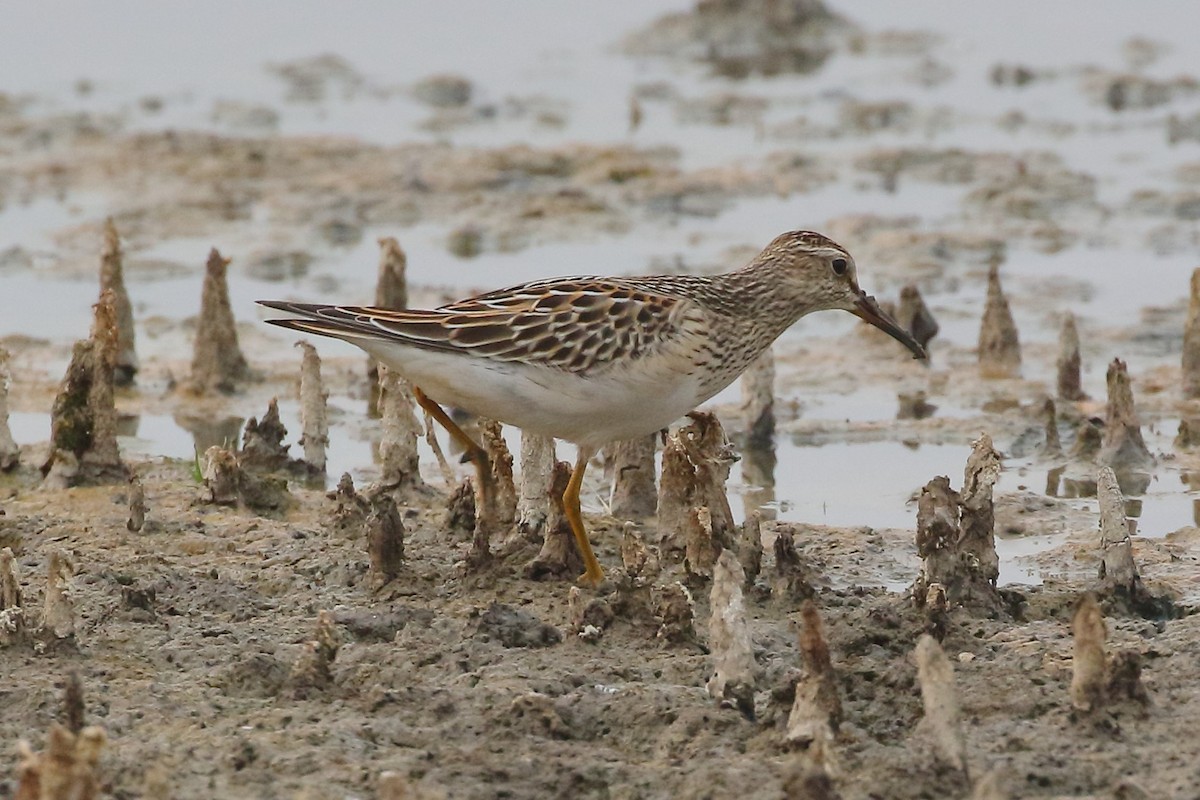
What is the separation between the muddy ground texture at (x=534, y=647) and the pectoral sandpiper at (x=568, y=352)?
2.10 feet

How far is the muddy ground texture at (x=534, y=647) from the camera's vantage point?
6254 millimetres

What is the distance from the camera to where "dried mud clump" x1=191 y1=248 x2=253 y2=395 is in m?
12.1

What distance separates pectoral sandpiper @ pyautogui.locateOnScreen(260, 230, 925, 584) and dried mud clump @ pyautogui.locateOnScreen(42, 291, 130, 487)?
1.66 metres

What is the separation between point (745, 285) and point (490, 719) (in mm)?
3060

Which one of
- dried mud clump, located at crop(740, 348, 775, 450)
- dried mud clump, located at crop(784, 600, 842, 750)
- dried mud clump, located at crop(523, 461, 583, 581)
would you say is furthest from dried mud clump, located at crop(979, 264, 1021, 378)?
dried mud clump, located at crop(784, 600, 842, 750)

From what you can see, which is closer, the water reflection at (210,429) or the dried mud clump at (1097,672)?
the dried mud clump at (1097,672)

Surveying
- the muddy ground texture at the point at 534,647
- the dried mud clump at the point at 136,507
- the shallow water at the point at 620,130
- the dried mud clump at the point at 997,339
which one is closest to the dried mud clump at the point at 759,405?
the shallow water at the point at 620,130

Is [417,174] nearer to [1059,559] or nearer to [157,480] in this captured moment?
[157,480]

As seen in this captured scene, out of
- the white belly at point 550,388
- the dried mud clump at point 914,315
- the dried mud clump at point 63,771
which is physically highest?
the dried mud clump at point 914,315

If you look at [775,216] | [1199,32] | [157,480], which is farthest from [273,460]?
[1199,32]

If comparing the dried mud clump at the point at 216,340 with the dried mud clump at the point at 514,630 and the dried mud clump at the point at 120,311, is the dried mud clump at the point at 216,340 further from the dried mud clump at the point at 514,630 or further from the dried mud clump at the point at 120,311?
the dried mud clump at the point at 514,630

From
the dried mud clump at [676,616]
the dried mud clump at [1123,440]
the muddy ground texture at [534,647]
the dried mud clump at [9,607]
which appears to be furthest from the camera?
the dried mud clump at [1123,440]

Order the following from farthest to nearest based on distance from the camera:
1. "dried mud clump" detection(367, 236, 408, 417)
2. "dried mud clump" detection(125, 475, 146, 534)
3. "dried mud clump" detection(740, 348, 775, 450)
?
"dried mud clump" detection(367, 236, 408, 417) < "dried mud clump" detection(740, 348, 775, 450) < "dried mud clump" detection(125, 475, 146, 534)

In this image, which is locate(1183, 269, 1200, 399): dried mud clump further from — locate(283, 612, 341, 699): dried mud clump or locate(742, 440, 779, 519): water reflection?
locate(283, 612, 341, 699): dried mud clump
